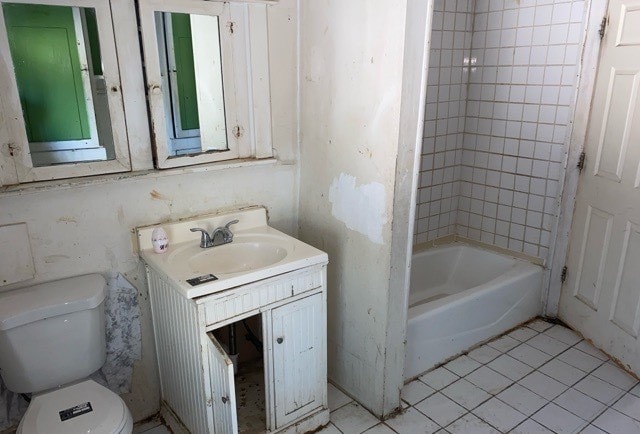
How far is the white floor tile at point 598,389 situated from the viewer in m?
2.10

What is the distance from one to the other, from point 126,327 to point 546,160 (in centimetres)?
229

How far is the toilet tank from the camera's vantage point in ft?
4.97

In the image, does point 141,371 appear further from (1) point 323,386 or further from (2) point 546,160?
(2) point 546,160

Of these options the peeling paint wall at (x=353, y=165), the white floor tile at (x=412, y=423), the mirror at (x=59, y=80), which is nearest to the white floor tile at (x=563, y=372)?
the white floor tile at (x=412, y=423)

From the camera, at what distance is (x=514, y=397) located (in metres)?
2.11

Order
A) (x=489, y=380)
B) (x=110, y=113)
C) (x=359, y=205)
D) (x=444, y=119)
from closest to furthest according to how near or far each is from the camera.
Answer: (x=110, y=113) < (x=359, y=205) < (x=489, y=380) < (x=444, y=119)

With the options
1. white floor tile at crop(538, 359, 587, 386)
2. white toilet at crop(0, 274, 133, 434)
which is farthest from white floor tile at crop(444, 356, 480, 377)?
A: white toilet at crop(0, 274, 133, 434)

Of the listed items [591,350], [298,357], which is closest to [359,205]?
[298,357]

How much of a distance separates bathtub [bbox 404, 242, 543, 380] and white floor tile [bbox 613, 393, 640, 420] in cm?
Result: 66

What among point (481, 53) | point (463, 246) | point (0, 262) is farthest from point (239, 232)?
point (481, 53)

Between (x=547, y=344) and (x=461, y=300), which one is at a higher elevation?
(x=461, y=300)

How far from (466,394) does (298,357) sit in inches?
33.8

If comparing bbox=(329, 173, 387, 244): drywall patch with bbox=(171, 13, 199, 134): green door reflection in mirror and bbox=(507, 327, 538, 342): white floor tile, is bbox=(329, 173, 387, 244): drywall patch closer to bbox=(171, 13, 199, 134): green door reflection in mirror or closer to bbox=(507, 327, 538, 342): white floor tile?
bbox=(171, 13, 199, 134): green door reflection in mirror

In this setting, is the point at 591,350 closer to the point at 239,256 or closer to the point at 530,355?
the point at 530,355
